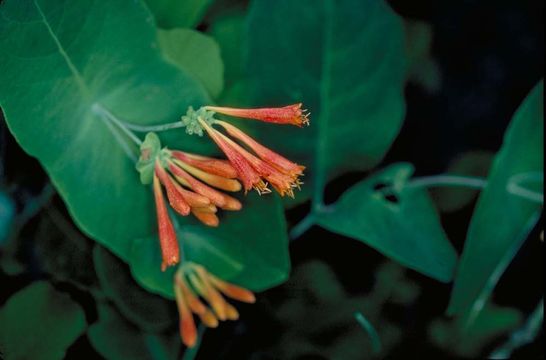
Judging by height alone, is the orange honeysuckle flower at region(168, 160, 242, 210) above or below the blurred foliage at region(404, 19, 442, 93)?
above

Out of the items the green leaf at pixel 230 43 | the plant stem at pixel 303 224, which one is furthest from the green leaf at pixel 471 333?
the green leaf at pixel 230 43

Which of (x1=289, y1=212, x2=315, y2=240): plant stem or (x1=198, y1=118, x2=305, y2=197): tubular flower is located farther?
(x1=289, y1=212, x2=315, y2=240): plant stem

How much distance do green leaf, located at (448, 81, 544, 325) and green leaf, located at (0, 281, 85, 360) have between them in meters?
0.23

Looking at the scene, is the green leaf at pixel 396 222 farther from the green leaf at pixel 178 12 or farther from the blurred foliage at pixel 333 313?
the green leaf at pixel 178 12

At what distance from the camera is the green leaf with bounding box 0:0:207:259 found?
28 centimetres

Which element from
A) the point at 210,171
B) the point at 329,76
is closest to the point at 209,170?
the point at 210,171

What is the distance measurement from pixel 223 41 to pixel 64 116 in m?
0.10

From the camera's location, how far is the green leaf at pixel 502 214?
1.29 feet

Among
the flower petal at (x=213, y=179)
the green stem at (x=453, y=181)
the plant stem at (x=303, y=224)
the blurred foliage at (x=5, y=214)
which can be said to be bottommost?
the green stem at (x=453, y=181)

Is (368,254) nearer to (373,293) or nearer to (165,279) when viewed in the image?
(373,293)

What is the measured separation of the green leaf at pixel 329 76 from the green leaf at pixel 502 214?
0.23 feet

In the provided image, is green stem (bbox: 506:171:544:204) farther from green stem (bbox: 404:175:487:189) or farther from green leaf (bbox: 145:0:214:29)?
green leaf (bbox: 145:0:214:29)

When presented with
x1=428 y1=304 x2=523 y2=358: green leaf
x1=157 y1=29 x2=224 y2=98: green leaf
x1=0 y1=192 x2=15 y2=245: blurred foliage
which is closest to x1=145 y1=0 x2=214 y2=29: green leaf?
x1=157 y1=29 x2=224 y2=98: green leaf

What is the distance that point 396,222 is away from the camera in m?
0.40
